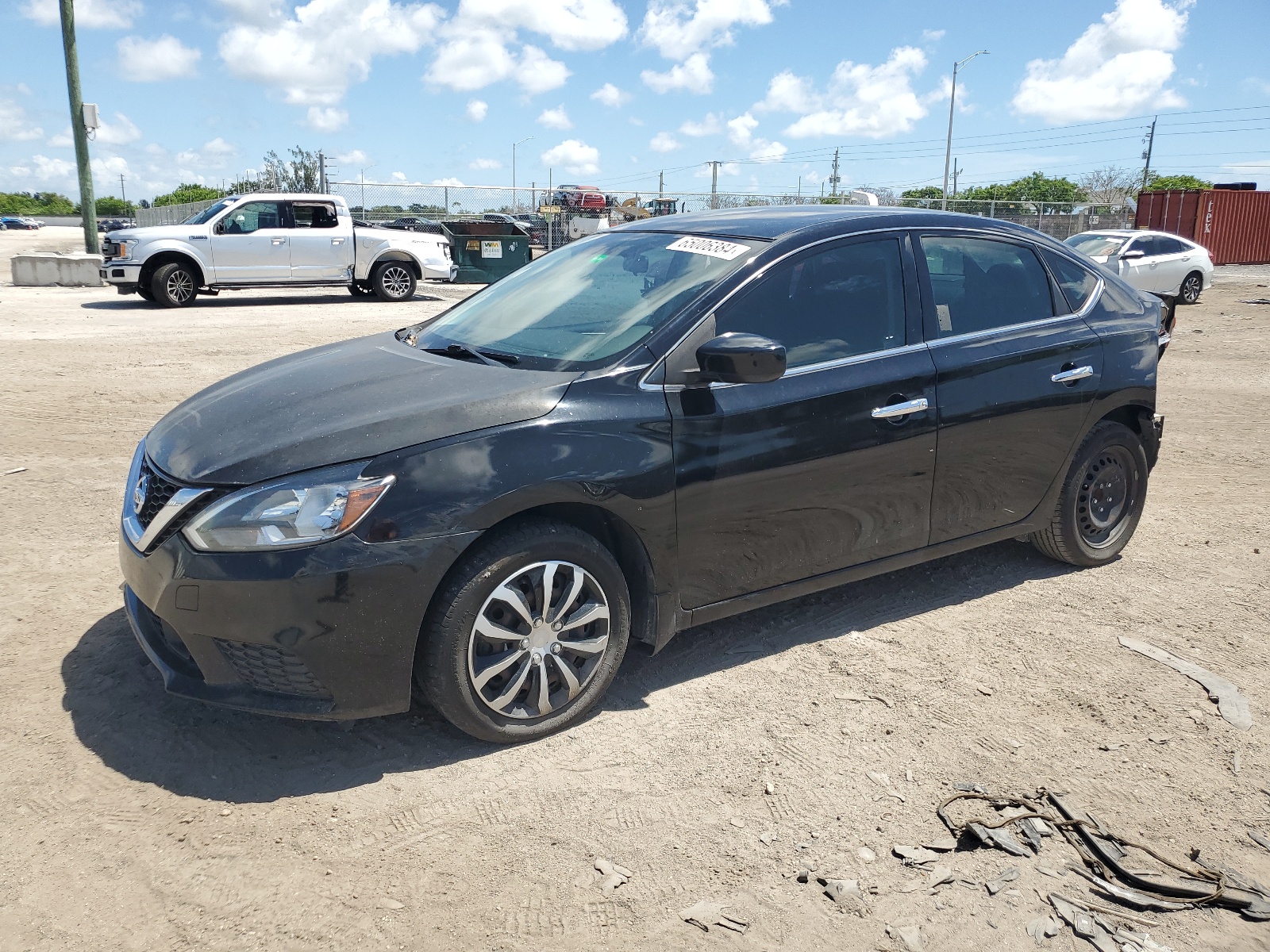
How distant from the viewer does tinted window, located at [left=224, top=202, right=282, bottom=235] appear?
17484 millimetres

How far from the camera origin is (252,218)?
17703 millimetres

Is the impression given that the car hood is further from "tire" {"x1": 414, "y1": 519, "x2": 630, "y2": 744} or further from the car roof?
the car roof

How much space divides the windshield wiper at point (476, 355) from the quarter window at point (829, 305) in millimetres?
768

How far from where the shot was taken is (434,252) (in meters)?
19.5

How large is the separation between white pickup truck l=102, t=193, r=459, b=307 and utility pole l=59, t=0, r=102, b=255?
7.41 m

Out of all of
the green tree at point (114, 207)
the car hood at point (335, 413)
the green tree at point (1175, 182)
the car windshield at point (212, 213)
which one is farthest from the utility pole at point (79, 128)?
the green tree at point (114, 207)

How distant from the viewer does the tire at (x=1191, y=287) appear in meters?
20.4

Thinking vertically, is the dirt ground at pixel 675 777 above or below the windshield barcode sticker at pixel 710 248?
below

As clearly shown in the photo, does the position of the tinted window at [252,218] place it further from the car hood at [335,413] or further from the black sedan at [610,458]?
the car hood at [335,413]

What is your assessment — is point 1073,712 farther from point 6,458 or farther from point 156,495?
point 6,458

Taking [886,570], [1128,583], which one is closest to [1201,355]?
[1128,583]

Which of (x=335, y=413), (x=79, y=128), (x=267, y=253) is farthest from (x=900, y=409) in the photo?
(x=79, y=128)

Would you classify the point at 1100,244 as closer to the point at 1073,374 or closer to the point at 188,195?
the point at 1073,374

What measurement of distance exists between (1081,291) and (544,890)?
3.78 m
